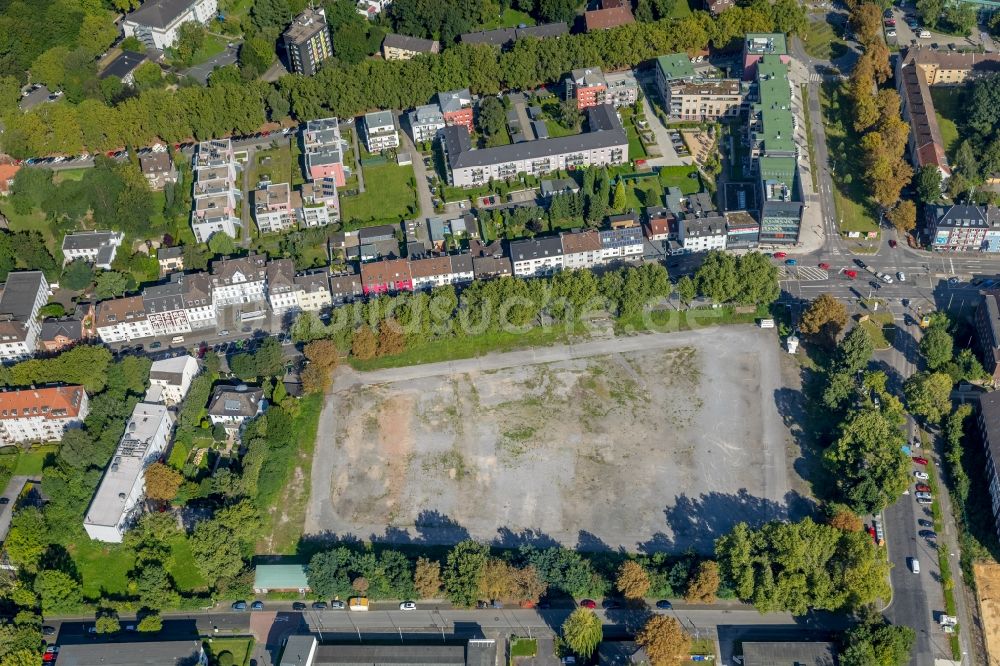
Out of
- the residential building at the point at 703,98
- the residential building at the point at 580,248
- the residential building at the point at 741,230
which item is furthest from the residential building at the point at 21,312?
the residential building at the point at 703,98

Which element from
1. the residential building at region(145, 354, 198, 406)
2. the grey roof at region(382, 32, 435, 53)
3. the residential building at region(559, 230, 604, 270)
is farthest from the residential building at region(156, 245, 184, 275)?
the grey roof at region(382, 32, 435, 53)

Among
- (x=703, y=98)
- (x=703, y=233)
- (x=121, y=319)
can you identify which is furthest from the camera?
(x=703, y=98)

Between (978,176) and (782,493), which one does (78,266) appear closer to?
(782,493)

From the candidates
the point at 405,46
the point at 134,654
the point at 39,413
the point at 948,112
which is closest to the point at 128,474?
the point at 39,413

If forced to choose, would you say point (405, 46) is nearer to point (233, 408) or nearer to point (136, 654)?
point (233, 408)

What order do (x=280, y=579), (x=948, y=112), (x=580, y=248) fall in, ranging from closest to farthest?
(x=280, y=579)
(x=580, y=248)
(x=948, y=112)

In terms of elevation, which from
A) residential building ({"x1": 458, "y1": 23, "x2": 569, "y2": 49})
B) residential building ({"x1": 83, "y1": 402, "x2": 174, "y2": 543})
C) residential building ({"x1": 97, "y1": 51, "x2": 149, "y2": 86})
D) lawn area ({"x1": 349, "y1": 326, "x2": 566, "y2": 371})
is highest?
residential building ({"x1": 458, "y1": 23, "x2": 569, "y2": 49})

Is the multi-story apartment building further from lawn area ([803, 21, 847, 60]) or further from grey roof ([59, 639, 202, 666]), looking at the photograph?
lawn area ([803, 21, 847, 60])
